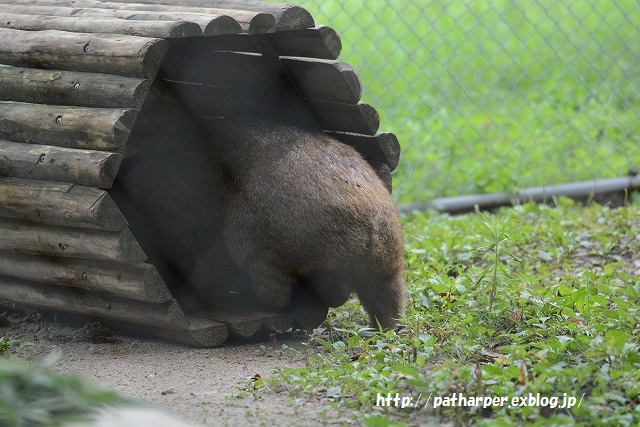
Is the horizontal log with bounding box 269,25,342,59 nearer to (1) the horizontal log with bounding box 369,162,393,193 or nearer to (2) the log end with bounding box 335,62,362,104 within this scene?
(2) the log end with bounding box 335,62,362,104

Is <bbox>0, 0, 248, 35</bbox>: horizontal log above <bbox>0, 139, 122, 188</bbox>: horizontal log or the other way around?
above

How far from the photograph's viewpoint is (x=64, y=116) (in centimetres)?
416

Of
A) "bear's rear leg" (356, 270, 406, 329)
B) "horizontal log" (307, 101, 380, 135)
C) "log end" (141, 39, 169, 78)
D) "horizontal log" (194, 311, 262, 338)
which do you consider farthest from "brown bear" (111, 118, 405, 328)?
"log end" (141, 39, 169, 78)

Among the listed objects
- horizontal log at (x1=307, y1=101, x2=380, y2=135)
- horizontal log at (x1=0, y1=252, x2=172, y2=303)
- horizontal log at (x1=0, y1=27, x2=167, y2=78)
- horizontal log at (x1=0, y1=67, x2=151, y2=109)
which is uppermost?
horizontal log at (x1=0, y1=27, x2=167, y2=78)

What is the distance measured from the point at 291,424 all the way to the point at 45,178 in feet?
5.49

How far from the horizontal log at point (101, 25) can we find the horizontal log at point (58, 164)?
0.56 meters

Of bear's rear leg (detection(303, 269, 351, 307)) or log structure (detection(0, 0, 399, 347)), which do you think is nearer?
log structure (detection(0, 0, 399, 347))

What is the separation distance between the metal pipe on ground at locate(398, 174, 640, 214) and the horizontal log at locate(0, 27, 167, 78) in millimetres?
3491

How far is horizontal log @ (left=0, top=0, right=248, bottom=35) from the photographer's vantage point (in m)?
4.14

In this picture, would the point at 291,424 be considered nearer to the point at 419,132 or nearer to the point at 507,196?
→ the point at 507,196

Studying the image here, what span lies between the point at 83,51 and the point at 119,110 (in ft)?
1.31

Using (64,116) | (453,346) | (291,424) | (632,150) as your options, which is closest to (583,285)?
(453,346)

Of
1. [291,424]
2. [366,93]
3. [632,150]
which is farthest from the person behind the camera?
[366,93]

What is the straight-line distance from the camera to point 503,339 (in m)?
4.10
